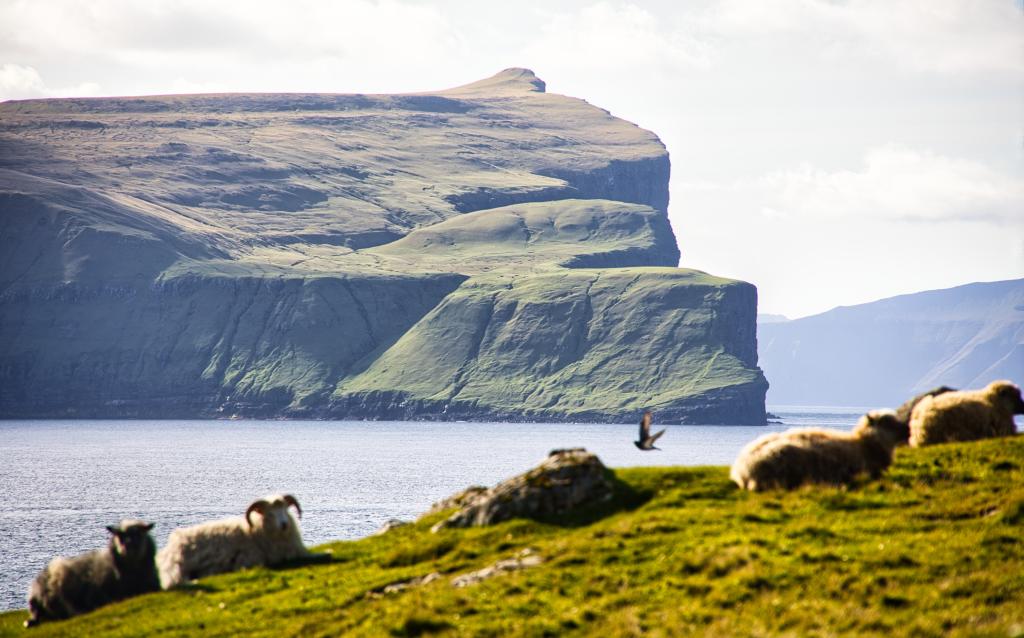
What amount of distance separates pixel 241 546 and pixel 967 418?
19.7 m

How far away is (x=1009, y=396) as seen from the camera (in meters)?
30.9

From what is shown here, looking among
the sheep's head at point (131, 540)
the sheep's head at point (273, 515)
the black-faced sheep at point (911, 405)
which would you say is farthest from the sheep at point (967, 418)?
the sheep's head at point (131, 540)

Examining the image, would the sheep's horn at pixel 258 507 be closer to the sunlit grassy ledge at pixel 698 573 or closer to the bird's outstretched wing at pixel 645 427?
the sunlit grassy ledge at pixel 698 573

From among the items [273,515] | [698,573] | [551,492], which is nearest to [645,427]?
[551,492]

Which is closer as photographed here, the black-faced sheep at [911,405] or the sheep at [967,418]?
the sheep at [967,418]

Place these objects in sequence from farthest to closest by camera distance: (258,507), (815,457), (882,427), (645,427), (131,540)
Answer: (258,507) < (645,427) < (131,540) < (882,427) < (815,457)

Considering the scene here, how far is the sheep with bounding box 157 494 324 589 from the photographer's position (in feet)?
95.1

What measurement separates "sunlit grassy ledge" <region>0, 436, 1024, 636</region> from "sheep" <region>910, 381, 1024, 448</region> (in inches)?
124

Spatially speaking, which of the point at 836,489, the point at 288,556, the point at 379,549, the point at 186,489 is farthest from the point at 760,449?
the point at 186,489

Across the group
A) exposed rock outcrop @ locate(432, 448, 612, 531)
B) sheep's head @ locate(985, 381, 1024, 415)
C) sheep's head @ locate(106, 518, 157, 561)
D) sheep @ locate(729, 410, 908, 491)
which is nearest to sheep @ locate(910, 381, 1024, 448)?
sheep's head @ locate(985, 381, 1024, 415)

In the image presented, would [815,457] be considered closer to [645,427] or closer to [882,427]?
[882,427]

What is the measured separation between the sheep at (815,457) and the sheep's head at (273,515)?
11364 mm

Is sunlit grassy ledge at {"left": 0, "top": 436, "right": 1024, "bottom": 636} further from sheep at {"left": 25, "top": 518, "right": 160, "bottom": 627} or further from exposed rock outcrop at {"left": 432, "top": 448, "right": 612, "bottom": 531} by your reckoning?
sheep at {"left": 25, "top": 518, "right": 160, "bottom": 627}

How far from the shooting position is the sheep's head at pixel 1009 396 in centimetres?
3078
